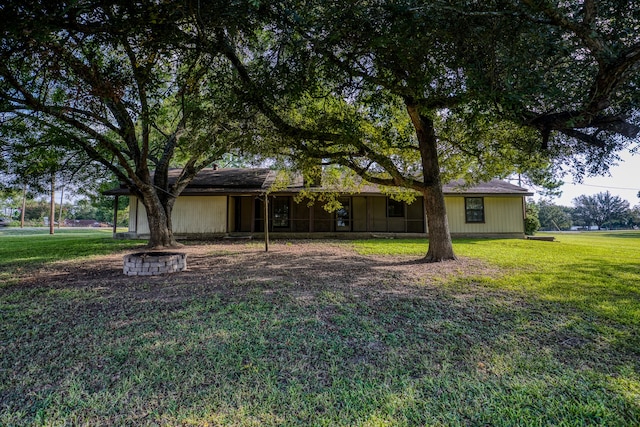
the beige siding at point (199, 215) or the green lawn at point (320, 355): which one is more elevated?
the beige siding at point (199, 215)

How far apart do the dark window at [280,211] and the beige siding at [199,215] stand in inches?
120

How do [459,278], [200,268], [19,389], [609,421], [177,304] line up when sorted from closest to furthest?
[609,421], [19,389], [177,304], [459,278], [200,268]

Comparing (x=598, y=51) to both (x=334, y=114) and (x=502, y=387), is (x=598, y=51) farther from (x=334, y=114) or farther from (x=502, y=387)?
(x=334, y=114)

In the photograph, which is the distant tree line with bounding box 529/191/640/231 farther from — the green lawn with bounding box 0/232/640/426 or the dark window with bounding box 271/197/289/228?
the green lawn with bounding box 0/232/640/426

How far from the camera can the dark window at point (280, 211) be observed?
18641 millimetres

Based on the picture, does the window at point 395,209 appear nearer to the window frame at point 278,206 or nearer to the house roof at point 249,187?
the house roof at point 249,187

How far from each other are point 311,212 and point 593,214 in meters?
94.1

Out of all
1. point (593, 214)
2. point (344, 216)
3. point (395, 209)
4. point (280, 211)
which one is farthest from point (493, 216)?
point (593, 214)

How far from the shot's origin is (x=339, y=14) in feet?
13.6

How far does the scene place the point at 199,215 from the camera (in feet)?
54.9

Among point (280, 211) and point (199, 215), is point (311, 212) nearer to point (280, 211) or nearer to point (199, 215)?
point (280, 211)

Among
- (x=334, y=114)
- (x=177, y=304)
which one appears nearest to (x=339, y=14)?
(x=334, y=114)

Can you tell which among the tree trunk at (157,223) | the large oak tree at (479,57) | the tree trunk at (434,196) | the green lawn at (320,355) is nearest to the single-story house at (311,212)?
the tree trunk at (157,223)

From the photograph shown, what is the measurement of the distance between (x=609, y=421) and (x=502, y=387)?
0.64 m
